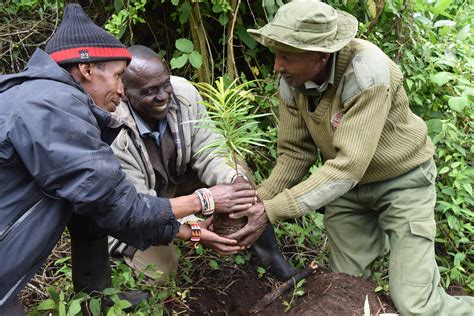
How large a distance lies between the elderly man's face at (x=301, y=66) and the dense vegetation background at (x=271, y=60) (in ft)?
3.58

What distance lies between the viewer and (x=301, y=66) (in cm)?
324

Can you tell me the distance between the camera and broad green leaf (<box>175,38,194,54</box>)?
A: 14.6 feet

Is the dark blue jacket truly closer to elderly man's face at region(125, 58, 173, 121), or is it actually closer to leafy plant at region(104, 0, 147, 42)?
elderly man's face at region(125, 58, 173, 121)

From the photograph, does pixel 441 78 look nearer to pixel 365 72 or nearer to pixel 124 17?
pixel 365 72

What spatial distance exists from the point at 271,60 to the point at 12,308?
2956mm

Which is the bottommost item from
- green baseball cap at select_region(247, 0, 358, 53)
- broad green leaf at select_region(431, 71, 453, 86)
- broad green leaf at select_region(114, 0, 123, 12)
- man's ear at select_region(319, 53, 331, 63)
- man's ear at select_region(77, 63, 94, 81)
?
broad green leaf at select_region(431, 71, 453, 86)

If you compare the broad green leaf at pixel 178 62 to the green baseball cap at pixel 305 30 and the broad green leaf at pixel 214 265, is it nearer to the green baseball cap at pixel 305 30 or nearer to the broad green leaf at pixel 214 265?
the green baseball cap at pixel 305 30

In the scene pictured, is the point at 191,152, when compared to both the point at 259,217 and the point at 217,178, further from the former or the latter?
the point at 259,217

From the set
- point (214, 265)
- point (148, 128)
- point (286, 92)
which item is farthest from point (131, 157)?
point (286, 92)

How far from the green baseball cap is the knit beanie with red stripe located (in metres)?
0.86

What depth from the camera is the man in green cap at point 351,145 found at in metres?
3.14

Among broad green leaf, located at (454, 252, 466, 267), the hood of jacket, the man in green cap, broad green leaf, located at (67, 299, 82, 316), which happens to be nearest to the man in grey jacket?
the man in green cap

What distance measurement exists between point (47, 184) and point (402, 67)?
320cm

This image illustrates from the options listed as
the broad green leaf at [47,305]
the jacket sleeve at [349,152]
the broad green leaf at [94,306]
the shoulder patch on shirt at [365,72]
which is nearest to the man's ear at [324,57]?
the shoulder patch on shirt at [365,72]
